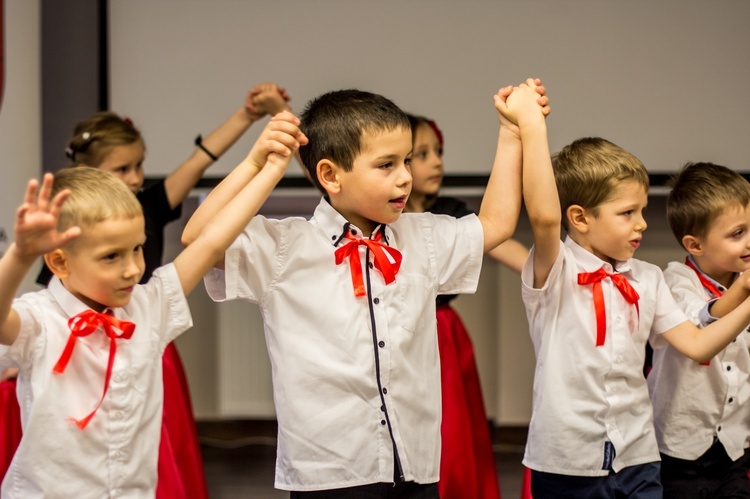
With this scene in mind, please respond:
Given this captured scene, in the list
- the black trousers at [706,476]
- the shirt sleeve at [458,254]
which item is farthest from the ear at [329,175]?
the black trousers at [706,476]

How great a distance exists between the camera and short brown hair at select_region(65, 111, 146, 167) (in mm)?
2996

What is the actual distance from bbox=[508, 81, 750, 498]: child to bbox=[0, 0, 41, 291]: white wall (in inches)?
81.9

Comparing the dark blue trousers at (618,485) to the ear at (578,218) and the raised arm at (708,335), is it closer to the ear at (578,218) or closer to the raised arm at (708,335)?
the raised arm at (708,335)

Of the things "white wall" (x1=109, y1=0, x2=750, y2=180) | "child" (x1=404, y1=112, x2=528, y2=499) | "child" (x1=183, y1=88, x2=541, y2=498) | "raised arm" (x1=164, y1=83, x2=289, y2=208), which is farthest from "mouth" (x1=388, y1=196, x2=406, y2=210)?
"white wall" (x1=109, y1=0, x2=750, y2=180)

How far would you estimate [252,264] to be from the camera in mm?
1876

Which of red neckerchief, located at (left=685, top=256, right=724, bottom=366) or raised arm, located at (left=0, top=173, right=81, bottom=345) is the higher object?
raised arm, located at (left=0, top=173, right=81, bottom=345)

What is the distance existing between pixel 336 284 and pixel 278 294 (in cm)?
13

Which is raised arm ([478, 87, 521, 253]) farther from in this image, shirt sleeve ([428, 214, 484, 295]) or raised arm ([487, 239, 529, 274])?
raised arm ([487, 239, 529, 274])

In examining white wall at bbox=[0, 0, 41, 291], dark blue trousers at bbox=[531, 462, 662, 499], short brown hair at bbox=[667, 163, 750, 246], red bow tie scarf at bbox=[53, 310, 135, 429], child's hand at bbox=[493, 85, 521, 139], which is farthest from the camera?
white wall at bbox=[0, 0, 41, 291]

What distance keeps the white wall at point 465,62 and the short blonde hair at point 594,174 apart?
5.59 feet

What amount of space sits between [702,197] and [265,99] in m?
1.44

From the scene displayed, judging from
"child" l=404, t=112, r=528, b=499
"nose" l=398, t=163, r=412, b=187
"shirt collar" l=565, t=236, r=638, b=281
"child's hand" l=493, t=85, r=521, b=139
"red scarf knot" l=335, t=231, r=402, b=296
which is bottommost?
"child" l=404, t=112, r=528, b=499

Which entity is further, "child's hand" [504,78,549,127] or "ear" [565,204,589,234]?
"ear" [565,204,589,234]

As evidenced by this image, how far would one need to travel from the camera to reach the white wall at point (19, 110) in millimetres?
3352
